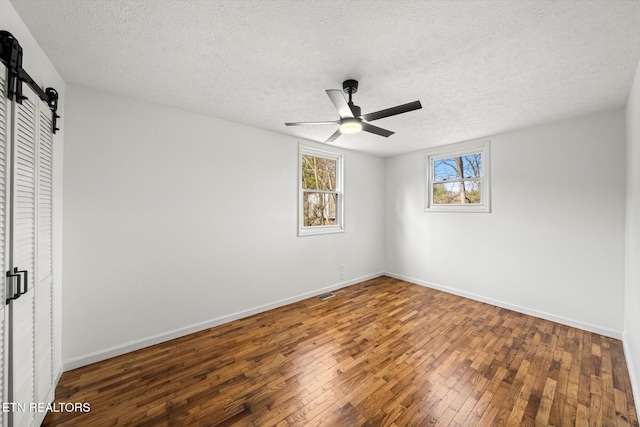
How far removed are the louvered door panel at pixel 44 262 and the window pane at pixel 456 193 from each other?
4.79 meters

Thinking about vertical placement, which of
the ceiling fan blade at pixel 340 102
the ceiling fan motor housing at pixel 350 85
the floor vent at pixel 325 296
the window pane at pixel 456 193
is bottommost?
the floor vent at pixel 325 296

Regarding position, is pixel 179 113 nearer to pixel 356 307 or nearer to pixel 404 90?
pixel 404 90

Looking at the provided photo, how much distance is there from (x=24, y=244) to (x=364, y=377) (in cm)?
245

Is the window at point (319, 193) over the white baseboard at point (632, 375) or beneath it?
over

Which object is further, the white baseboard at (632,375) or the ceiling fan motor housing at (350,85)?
the ceiling fan motor housing at (350,85)

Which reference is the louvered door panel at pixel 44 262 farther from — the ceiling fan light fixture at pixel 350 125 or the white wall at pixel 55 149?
the ceiling fan light fixture at pixel 350 125

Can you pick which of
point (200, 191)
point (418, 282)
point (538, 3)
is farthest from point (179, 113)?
point (418, 282)

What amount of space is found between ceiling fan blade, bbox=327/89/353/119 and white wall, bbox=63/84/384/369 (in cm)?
158

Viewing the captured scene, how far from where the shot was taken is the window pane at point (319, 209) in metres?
4.00

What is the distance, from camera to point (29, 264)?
146 centimetres

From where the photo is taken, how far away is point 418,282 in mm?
4543

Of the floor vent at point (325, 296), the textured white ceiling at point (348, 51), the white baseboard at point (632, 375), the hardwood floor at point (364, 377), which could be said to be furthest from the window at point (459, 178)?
the floor vent at point (325, 296)

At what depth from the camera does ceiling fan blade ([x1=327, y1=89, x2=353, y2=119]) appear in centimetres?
182

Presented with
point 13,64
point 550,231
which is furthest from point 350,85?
point 550,231
